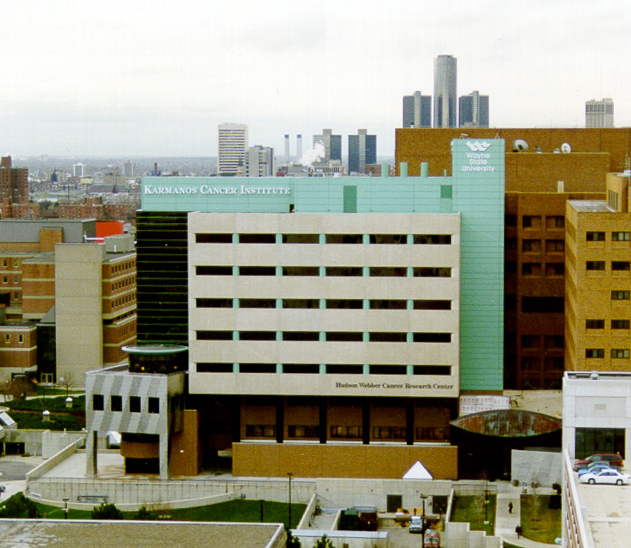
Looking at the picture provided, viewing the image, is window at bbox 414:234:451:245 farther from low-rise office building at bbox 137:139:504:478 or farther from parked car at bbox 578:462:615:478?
parked car at bbox 578:462:615:478

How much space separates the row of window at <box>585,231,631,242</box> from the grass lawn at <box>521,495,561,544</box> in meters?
24.7

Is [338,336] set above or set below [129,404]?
above

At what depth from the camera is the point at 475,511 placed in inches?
4820

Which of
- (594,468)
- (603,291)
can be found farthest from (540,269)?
(594,468)

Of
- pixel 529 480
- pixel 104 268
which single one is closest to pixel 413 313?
pixel 529 480

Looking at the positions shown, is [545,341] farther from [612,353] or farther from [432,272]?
[432,272]

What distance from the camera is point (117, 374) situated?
134 metres

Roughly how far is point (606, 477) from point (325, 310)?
53.5m

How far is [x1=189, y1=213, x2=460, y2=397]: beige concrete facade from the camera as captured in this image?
13312cm

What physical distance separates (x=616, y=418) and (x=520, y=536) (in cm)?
2089

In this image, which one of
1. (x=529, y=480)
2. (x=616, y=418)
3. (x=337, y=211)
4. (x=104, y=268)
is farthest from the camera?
(x=104, y=268)

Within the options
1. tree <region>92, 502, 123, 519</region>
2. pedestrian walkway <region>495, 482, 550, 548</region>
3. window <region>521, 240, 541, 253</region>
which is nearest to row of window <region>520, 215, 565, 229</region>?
window <region>521, 240, 541, 253</region>

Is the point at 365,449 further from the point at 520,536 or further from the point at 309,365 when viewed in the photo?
the point at 520,536

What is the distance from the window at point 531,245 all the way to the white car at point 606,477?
6877 cm
